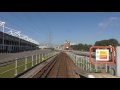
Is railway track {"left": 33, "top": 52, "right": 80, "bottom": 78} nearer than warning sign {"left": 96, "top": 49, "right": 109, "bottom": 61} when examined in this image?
No

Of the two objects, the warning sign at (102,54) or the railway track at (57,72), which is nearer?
the warning sign at (102,54)

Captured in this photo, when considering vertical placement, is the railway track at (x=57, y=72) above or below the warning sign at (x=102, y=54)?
below

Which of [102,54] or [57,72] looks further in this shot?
[57,72]

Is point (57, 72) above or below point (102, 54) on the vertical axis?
below

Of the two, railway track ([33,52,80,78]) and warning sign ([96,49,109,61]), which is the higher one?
warning sign ([96,49,109,61])
